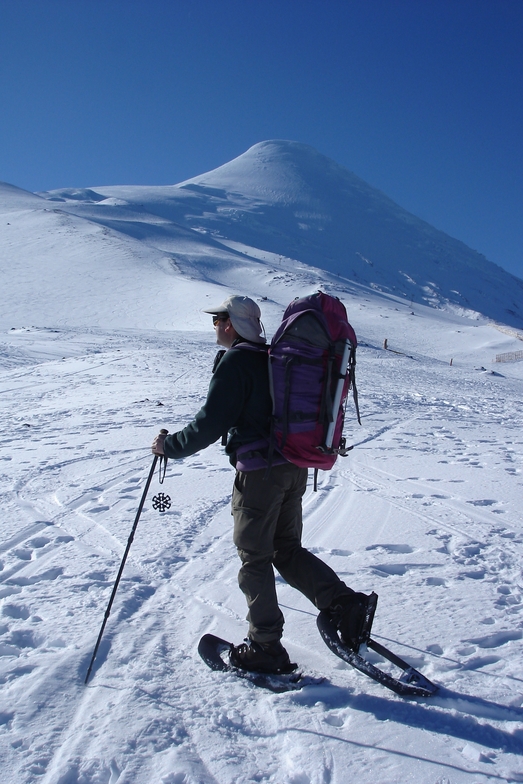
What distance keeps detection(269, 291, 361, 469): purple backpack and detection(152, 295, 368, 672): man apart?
0.36ft

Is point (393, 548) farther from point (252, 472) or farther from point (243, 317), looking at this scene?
point (243, 317)

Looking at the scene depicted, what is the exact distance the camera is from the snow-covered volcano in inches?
4579

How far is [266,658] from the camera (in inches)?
114

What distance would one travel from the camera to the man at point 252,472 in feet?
9.25

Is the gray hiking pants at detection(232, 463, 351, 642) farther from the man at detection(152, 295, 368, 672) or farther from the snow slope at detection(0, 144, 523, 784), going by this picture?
the snow slope at detection(0, 144, 523, 784)

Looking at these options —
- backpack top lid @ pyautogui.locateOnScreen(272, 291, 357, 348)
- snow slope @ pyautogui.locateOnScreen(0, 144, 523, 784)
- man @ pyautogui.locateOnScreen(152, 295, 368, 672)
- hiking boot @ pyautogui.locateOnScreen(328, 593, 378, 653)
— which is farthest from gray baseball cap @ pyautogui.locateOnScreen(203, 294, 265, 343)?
snow slope @ pyautogui.locateOnScreen(0, 144, 523, 784)

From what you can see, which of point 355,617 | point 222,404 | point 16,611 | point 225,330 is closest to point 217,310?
point 225,330

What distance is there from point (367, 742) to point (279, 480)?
121 centimetres

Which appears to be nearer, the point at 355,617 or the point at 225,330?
the point at 355,617

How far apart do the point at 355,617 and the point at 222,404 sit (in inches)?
51.8

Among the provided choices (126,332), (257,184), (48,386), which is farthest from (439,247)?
(48,386)

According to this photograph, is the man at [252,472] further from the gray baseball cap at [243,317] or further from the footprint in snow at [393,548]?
the footprint in snow at [393,548]

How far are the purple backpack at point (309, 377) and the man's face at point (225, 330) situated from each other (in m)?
0.33

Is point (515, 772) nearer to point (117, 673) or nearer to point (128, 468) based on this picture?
point (117, 673)
